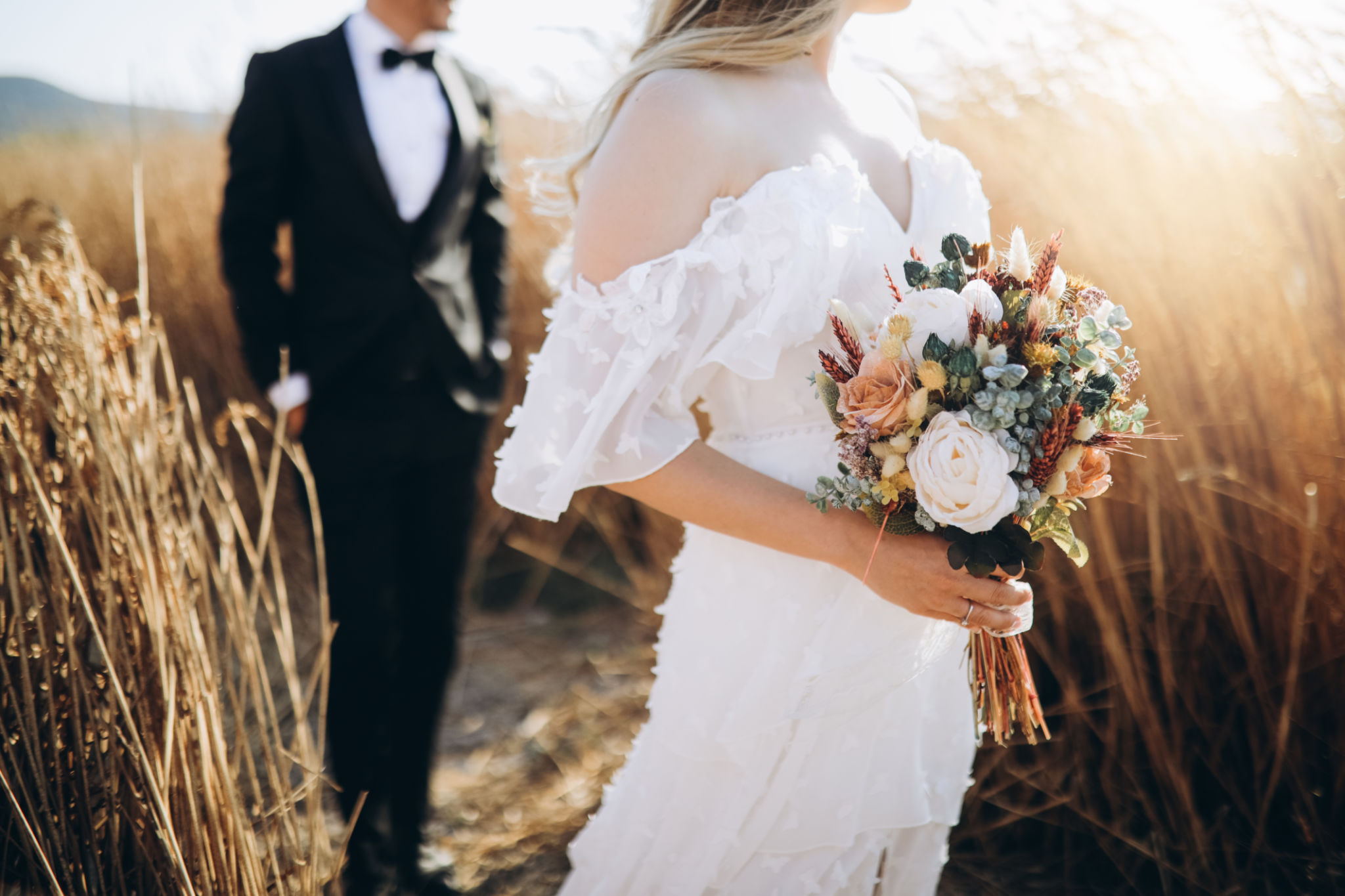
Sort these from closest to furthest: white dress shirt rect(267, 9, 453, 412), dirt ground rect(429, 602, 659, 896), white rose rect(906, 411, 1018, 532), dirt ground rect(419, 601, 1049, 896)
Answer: white rose rect(906, 411, 1018, 532)
white dress shirt rect(267, 9, 453, 412)
dirt ground rect(419, 601, 1049, 896)
dirt ground rect(429, 602, 659, 896)

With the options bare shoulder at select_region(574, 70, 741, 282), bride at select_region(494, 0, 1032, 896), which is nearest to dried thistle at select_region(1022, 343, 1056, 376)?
bride at select_region(494, 0, 1032, 896)

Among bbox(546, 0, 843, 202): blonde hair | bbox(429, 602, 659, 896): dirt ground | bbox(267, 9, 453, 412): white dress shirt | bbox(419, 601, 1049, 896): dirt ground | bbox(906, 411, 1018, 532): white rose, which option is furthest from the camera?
bbox(429, 602, 659, 896): dirt ground

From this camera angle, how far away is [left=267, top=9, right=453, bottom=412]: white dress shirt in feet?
7.19

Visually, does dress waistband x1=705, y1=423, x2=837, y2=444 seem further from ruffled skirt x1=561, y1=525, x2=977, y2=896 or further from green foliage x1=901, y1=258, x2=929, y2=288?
green foliage x1=901, y1=258, x2=929, y2=288

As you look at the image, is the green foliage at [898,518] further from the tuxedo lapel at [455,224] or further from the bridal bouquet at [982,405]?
the tuxedo lapel at [455,224]

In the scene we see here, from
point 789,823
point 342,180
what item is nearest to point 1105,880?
point 789,823

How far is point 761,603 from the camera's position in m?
1.33

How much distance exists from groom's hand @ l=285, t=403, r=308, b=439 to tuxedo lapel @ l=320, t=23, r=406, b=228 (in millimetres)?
531

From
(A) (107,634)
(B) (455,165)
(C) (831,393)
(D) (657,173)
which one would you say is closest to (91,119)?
(B) (455,165)

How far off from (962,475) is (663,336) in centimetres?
45

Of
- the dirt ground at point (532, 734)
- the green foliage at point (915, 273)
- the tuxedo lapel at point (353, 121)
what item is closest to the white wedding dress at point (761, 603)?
the green foliage at point (915, 273)

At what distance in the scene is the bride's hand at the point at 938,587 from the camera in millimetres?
1085

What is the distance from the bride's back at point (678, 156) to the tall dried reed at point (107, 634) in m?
0.61

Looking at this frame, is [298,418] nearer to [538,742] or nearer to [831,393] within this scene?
[538,742]
